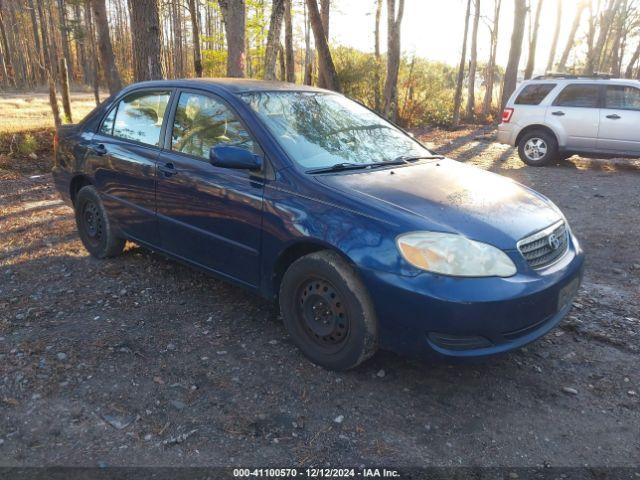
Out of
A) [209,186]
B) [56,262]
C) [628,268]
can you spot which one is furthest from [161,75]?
[628,268]

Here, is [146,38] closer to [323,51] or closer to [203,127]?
[323,51]

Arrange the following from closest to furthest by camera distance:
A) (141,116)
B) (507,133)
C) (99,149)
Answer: (141,116) → (99,149) → (507,133)

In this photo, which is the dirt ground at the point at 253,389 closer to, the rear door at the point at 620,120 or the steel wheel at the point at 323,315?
the steel wheel at the point at 323,315

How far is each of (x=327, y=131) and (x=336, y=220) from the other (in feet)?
3.54

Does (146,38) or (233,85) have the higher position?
(146,38)

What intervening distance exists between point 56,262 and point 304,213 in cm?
326

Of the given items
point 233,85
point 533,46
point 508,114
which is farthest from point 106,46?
point 533,46

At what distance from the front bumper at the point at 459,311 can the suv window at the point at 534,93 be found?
363 inches

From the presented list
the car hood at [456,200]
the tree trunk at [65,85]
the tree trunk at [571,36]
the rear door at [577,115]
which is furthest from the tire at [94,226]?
the tree trunk at [571,36]

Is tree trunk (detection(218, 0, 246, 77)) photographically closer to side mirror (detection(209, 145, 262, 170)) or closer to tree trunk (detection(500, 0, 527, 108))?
side mirror (detection(209, 145, 262, 170))

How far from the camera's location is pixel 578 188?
29.3ft

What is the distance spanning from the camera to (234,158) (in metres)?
3.38

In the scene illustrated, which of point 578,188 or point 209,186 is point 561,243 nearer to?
point 209,186

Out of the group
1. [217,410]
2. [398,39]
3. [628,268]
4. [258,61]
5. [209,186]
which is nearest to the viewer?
[217,410]
